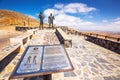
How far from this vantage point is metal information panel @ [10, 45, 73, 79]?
2.12 m

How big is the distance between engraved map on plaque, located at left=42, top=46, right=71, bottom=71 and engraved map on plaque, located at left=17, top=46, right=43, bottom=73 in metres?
0.18

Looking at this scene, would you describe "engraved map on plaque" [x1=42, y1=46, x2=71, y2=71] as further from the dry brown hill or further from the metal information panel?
→ the dry brown hill

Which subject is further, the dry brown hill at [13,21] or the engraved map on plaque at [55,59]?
the dry brown hill at [13,21]

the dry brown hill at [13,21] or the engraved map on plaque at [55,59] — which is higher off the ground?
the dry brown hill at [13,21]

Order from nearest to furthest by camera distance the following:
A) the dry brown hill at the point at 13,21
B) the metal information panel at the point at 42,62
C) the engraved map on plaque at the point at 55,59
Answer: the metal information panel at the point at 42,62 → the engraved map on plaque at the point at 55,59 → the dry brown hill at the point at 13,21

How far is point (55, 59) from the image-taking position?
8.71 ft

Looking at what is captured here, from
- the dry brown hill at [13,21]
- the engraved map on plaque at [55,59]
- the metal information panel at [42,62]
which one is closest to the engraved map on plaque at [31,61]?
the metal information panel at [42,62]

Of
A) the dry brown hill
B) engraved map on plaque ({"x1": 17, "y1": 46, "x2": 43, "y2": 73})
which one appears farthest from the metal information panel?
the dry brown hill

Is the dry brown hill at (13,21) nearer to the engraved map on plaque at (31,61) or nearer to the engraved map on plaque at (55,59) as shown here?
the engraved map on plaque at (31,61)

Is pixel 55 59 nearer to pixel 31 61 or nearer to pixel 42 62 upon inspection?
pixel 42 62

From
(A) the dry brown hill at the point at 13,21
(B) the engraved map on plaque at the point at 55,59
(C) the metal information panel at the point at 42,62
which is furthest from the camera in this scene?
(A) the dry brown hill at the point at 13,21

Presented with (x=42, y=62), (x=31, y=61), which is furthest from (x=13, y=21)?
(x=42, y=62)

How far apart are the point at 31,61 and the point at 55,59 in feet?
2.19

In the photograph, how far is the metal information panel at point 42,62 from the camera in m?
2.12
